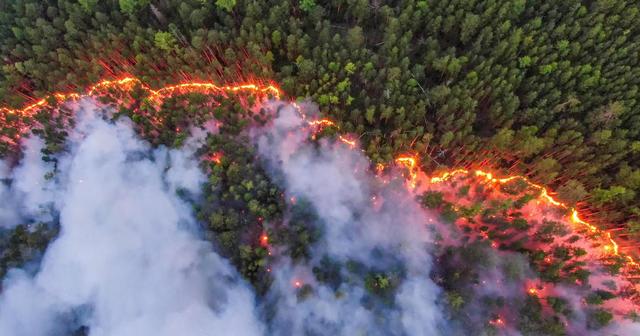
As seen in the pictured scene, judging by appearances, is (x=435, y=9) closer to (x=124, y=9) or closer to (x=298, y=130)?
(x=298, y=130)

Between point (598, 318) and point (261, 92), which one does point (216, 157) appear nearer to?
point (261, 92)

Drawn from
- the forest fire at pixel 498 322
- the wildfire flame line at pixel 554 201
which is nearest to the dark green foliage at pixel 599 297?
the wildfire flame line at pixel 554 201

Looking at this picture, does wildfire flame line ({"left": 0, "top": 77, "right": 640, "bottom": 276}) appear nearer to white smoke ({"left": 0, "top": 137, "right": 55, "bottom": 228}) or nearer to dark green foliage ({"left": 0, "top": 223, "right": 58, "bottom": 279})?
white smoke ({"left": 0, "top": 137, "right": 55, "bottom": 228})

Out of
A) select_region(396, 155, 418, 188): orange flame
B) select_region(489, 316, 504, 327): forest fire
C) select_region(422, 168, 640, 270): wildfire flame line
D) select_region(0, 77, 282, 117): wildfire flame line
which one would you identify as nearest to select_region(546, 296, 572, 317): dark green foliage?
select_region(489, 316, 504, 327): forest fire

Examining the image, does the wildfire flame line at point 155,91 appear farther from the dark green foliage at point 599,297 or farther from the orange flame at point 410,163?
the dark green foliage at point 599,297

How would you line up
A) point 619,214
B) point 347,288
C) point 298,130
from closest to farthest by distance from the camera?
1. point 347,288
2. point 619,214
3. point 298,130

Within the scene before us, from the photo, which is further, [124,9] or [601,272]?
[124,9]

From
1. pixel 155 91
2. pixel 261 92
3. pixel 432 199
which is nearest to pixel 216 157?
pixel 261 92

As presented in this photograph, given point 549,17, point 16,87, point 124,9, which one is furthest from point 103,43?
point 549,17
